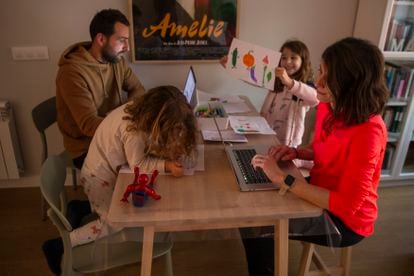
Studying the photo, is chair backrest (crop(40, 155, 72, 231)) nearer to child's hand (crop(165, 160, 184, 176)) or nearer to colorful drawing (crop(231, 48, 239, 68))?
child's hand (crop(165, 160, 184, 176))

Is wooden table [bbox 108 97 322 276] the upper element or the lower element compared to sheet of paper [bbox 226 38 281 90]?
lower

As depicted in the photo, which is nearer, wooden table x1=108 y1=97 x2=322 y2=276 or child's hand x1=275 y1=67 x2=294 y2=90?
wooden table x1=108 y1=97 x2=322 y2=276

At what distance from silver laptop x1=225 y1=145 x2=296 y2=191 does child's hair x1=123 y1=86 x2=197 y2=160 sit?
0.22 meters

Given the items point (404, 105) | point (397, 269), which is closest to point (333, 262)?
point (397, 269)

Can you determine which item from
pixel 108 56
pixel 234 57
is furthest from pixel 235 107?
pixel 108 56

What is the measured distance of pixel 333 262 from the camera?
2039 mm

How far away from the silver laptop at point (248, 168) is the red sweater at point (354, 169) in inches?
6.4

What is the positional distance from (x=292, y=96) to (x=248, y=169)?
80cm

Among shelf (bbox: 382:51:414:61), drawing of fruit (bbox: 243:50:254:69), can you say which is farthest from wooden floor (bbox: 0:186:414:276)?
shelf (bbox: 382:51:414:61)

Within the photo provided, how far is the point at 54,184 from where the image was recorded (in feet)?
4.44

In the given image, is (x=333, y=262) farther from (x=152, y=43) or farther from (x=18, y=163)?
(x=18, y=163)

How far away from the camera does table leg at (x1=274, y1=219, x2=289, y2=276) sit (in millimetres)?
1273

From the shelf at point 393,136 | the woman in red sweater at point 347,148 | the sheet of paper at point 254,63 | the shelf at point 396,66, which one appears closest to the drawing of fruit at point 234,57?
the sheet of paper at point 254,63

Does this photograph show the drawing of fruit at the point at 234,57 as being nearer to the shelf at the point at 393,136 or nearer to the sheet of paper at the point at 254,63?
the sheet of paper at the point at 254,63
